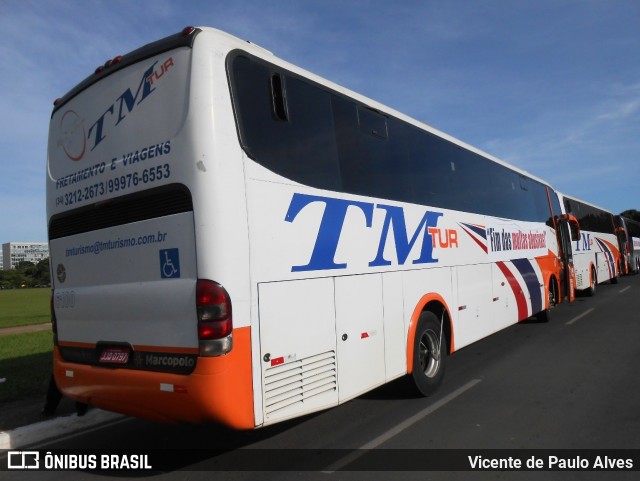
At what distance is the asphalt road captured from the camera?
14.3 feet

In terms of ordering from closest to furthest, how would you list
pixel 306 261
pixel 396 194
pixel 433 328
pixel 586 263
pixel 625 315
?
1. pixel 306 261
2. pixel 396 194
3. pixel 433 328
4. pixel 625 315
5. pixel 586 263

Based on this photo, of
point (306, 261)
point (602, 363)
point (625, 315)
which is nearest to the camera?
point (306, 261)

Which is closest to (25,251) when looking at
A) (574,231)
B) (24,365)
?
(24,365)

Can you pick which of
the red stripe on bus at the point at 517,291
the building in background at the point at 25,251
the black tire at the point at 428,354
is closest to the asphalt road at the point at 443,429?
the black tire at the point at 428,354

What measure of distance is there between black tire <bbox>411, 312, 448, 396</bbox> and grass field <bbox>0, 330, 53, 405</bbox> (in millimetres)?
5187

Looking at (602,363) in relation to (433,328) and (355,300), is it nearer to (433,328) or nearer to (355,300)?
(433,328)

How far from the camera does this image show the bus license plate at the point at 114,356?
4289 mm

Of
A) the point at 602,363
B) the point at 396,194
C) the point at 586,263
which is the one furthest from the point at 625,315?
the point at 396,194

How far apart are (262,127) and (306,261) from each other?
1.20 metres

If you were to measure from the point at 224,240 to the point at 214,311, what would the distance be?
527 millimetres

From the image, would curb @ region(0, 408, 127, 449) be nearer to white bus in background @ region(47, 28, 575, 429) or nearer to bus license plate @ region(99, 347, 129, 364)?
white bus in background @ region(47, 28, 575, 429)

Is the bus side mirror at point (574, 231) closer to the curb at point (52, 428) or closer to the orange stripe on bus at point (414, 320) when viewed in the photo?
the orange stripe on bus at point (414, 320)

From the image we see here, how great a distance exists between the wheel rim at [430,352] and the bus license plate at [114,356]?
367 centimetres

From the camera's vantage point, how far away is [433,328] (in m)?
6.55
